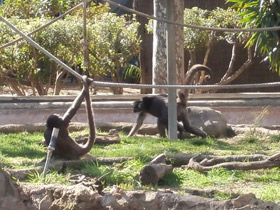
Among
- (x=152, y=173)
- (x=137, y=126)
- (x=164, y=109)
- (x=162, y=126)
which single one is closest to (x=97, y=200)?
(x=152, y=173)

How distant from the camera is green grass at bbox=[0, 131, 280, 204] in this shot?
720 centimetres

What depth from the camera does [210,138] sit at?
11547mm

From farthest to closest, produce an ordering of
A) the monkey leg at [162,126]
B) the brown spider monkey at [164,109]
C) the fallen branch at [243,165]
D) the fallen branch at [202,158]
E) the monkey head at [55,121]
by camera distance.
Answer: the monkey leg at [162,126] → the brown spider monkey at [164,109] → the monkey head at [55,121] → the fallen branch at [202,158] → the fallen branch at [243,165]

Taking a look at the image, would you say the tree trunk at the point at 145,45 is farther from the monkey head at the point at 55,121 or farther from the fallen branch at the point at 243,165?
the fallen branch at the point at 243,165

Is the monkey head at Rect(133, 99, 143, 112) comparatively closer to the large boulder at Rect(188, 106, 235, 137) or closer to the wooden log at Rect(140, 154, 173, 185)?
the large boulder at Rect(188, 106, 235, 137)

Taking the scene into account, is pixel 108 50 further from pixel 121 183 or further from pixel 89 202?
pixel 89 202

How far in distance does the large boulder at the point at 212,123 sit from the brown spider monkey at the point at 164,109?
1.06ft

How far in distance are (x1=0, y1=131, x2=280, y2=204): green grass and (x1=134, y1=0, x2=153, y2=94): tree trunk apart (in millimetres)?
9069

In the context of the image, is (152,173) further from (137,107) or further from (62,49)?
(62,49)

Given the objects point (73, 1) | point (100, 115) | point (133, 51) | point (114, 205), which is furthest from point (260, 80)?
point (114, 205)

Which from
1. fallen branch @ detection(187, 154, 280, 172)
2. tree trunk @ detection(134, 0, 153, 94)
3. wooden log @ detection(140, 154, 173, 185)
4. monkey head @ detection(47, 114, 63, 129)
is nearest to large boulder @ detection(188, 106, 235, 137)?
fallen branch @ detection(187, 154, 280, 172)

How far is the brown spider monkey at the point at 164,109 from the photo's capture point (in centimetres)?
1159

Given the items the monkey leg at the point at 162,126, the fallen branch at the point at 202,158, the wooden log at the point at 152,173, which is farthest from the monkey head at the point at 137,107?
→ the wooden log at the point at 152,173

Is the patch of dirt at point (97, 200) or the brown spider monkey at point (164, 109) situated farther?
the brown spider monkey at point (164, 109)
